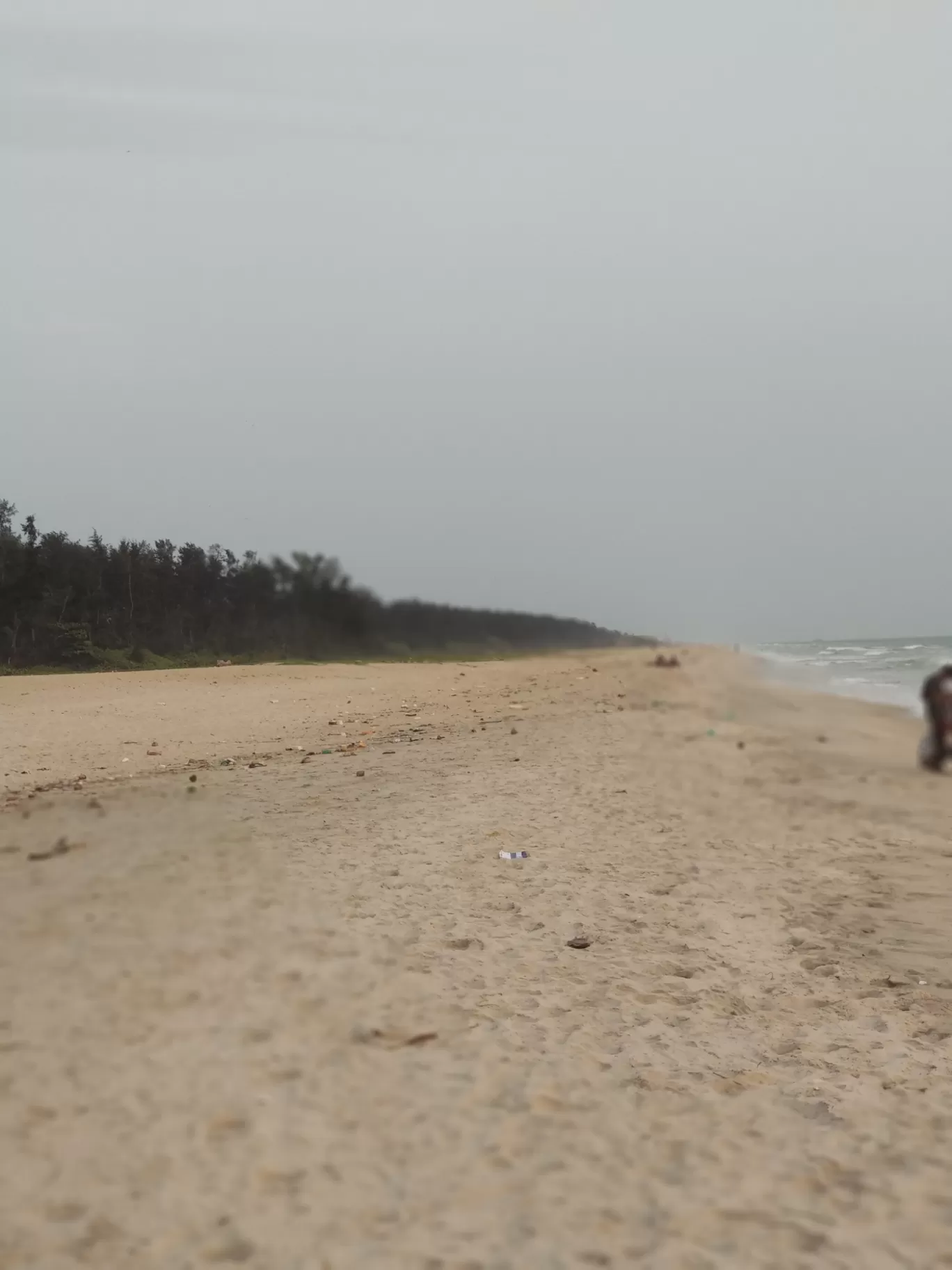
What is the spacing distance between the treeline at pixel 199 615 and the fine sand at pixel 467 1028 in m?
2.42

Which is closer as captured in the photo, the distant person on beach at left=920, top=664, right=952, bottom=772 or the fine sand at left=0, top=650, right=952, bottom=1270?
the fine sand at left=0, top=650, right=952, bottom=1270

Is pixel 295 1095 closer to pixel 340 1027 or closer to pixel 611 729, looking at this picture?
pixel 340 1027

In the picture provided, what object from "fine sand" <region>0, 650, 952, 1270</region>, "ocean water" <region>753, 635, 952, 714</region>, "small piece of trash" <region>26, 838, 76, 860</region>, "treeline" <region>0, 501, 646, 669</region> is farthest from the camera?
"ocean water" <region>753, 635, 952, 714</region>

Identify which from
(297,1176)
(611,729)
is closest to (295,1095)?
(297,1176)

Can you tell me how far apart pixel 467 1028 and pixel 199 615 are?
14.0 meters

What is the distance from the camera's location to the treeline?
377 inches

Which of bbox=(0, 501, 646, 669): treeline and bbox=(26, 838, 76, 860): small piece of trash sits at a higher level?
bbox=(0, 501, 646, 669): treeline

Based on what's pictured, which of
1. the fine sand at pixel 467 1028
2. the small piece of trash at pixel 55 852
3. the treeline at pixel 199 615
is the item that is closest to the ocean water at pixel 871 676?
the treeline at pixel 199 615

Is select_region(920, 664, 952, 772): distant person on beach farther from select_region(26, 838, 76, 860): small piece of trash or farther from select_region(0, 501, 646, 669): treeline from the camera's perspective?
select_region(26, 838, 76, 860): small piece of trash

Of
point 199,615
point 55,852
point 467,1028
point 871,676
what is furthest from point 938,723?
point 871,676

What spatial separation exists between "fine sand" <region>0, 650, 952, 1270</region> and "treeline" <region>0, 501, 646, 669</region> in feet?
7.94

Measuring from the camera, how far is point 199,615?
16.2 metres

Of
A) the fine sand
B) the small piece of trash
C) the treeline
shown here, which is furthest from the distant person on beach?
the small piece of trash

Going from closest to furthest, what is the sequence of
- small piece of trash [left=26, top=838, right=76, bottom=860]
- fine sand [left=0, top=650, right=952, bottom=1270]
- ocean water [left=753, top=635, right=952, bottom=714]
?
fine sand [left=0, top=650, right=952, bottom=1270], small piece of trash [left=26, top=838, right=76, bottom=860], ocean water [left=753, top=635, right=952, bottom=714]
